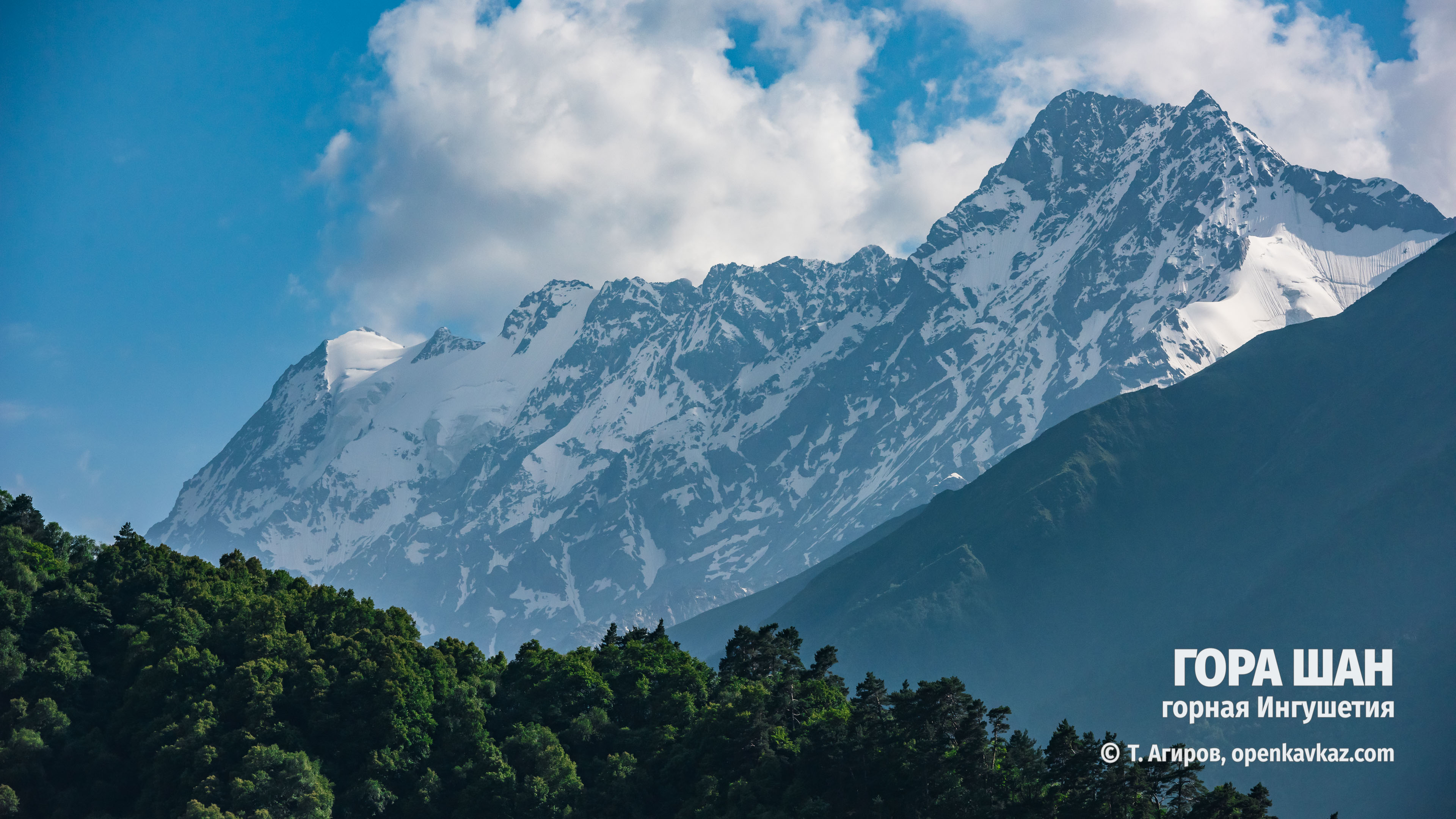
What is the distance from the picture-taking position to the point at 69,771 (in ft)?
356

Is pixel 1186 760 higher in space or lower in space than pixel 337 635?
lower

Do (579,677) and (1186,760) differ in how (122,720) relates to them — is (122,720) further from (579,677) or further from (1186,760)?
(1186,760)

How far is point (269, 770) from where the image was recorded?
106 meters

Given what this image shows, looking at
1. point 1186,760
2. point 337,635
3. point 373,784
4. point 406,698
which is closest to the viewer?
point 1186,760

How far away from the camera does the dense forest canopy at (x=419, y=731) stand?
10425 centimetres

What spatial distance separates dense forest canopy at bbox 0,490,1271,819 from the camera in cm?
10425

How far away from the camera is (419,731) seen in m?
116

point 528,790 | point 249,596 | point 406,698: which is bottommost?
point 528,790

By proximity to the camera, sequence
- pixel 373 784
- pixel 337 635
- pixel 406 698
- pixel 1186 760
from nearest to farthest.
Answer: pixel 1186 760
pixel 373 784
pixel 406 698
pixel 337 635

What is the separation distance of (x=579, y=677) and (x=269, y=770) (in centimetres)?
3073

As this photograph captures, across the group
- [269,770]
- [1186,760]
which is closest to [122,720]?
[269,770]

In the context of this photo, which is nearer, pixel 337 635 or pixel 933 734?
pixel 933 734

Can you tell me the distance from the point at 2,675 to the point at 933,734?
76.4m

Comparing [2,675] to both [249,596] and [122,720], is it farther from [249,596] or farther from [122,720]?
[249,596]
